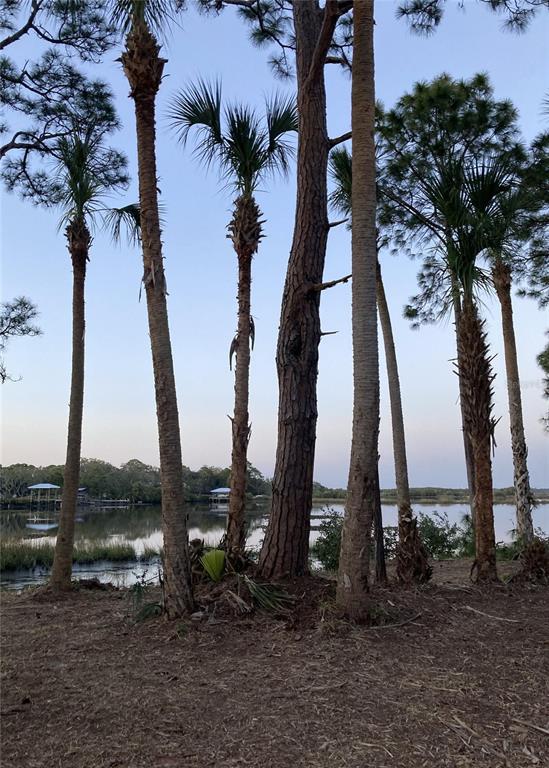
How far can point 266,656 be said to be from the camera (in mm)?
4508

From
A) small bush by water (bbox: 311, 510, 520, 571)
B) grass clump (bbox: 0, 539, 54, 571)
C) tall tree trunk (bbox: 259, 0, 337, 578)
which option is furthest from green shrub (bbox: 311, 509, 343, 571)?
grass clump (bbox: 0, 539, 54, 571)

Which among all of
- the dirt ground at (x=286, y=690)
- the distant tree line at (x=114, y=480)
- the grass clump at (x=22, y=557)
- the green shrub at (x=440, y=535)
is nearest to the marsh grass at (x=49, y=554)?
the grass clump at (x=22, y=557)

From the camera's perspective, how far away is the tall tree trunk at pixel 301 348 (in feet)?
20.5

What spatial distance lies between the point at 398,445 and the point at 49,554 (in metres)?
10.7

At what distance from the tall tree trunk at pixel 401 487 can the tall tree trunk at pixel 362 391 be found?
2375 millimetres

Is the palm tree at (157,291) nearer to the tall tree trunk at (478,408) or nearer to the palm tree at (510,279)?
the tall tree trunk at (478,408)

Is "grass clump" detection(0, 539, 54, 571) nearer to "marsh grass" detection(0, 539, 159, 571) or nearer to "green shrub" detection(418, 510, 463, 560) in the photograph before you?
"marsh grass" detection(0, 539, 159, 571)

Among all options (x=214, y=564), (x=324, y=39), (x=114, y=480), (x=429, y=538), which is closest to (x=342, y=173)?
(x=324, y=39)

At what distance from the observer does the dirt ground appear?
120 inches

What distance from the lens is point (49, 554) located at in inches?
607

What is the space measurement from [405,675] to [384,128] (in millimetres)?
8995

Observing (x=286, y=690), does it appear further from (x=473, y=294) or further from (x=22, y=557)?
(x=22, y=557)

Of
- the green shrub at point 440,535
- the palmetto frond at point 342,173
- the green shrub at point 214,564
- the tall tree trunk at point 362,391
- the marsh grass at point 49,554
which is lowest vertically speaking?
the marsh grass at point 49,554

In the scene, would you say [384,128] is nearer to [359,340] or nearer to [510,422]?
[510,422]
